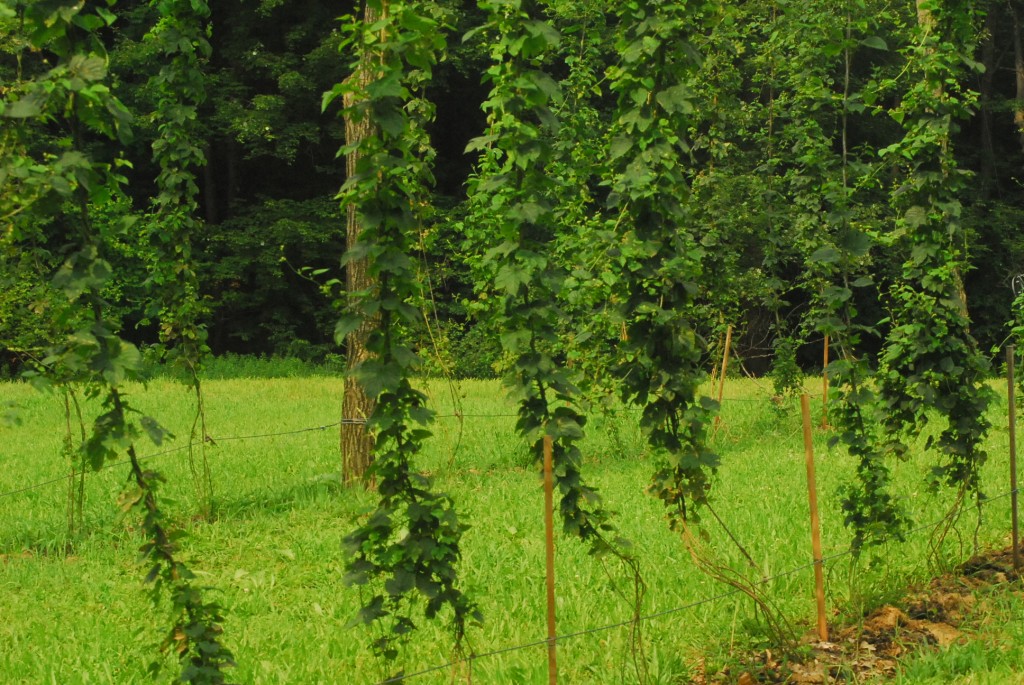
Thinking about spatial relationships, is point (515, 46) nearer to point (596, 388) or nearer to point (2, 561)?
point (2, 561)

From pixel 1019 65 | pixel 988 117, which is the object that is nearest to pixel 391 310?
pixel 1019 65

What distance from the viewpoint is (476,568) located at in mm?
5449

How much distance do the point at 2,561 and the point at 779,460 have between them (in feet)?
19.2

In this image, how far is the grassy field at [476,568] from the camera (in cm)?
425

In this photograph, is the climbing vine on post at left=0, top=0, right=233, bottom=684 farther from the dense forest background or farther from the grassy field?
the dense forest background

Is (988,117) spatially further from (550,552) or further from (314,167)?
(550,552)

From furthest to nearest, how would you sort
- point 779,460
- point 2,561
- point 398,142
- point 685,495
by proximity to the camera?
point 779,460, point 2,561, point 685,495, point 398,142

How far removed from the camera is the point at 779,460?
8430 millimetres

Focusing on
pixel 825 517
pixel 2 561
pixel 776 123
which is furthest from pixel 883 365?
pixel 776 123

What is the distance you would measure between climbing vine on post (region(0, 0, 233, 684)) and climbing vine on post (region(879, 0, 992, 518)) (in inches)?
151

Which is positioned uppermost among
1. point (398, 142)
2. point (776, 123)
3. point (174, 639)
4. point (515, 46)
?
point (776, 123)

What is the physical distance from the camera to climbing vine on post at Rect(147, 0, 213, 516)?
20.3 feet

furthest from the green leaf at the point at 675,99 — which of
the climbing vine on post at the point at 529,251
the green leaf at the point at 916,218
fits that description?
the green leaf at the point at 916,218

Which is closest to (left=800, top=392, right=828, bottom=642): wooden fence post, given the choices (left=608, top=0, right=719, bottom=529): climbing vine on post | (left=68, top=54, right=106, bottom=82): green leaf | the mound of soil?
the mound of soil
